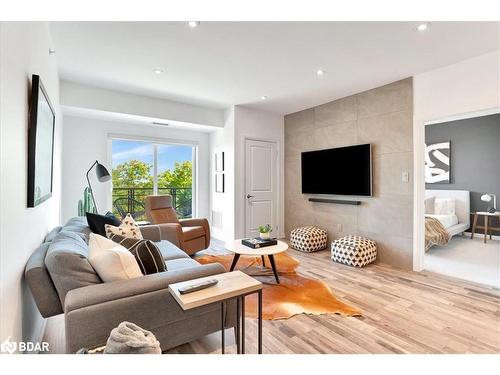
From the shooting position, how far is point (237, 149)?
15.1 ft

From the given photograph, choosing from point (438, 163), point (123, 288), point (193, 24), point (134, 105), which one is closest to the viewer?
point (123, 288)

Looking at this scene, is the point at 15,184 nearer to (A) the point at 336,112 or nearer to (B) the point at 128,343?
(B) the point at 128,343

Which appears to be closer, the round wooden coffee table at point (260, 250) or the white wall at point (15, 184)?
the white wall at point (15, 184)

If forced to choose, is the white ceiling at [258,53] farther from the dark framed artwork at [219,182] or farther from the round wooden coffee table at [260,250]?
the round wooden coffee table at [260,250]

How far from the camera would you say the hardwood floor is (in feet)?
5.73

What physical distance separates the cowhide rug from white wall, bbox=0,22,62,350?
1.54 meters

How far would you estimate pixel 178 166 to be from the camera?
530cm

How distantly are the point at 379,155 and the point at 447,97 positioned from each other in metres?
1.01

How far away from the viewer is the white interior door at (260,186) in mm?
4770

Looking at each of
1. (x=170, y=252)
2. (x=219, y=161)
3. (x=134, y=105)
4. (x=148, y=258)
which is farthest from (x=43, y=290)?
(x=219, y=161)

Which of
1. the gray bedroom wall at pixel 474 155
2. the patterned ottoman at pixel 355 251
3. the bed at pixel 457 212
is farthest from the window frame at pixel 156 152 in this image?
the gray bedroom wall at pixel 474 155

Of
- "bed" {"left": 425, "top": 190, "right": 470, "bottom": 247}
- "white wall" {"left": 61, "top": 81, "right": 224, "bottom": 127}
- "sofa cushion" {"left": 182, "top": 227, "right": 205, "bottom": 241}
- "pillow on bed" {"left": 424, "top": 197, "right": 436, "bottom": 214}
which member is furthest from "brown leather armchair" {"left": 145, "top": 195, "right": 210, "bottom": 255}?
"pillow on bed" {"left": 424, "top": 197, "right": 436, "bottom": 214}

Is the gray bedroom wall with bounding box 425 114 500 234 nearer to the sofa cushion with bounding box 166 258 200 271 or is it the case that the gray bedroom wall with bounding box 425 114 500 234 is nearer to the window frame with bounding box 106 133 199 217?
the window frame with bounding box 106 133 199 217

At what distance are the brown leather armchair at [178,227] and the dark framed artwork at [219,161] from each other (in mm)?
1280
